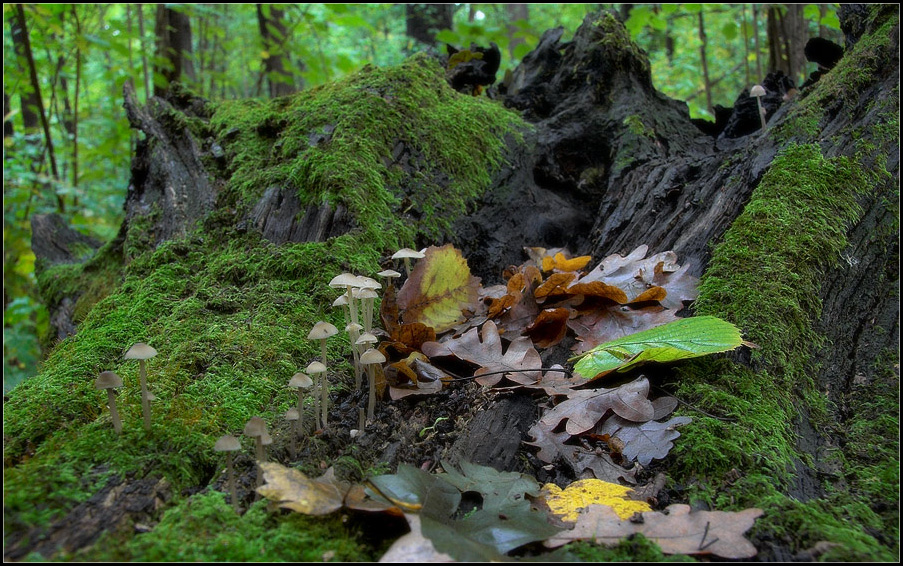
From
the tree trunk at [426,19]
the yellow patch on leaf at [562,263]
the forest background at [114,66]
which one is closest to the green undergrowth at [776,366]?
the yellow patch on leaf at [562,263]

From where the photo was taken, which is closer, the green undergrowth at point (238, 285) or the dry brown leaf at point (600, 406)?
the green undergrowth at point (238, 285)

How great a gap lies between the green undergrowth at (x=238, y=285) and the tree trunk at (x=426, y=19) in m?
8.73

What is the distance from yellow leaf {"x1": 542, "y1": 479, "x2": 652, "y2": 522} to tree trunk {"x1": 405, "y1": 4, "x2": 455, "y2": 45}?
39.0ft

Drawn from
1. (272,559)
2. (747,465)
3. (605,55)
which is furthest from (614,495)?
(605,55)

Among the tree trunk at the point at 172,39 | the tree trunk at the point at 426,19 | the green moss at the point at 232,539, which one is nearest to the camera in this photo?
the green moss at the point at 232,539

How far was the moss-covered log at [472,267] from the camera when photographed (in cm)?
151

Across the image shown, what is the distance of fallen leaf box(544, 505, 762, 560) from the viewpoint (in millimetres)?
1353

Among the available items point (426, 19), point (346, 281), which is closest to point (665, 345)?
point (346, 281)

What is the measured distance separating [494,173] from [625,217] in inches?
39.6

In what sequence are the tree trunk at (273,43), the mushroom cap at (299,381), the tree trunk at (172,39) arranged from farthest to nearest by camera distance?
the tree trunk at (273,43) < the tree trunk at (172,39) < the mushroom cap at (299,381)

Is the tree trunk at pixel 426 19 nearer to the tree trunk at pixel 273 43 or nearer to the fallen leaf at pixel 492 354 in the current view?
the tree trunk at pixel 273 43

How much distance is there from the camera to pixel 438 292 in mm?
2830

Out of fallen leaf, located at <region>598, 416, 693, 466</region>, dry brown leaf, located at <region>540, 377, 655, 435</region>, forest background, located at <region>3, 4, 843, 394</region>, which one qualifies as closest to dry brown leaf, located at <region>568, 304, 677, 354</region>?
dry brown leaf, located at <region>540, 377, 655, 435</region>

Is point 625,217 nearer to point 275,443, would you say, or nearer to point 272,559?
point 275,443
